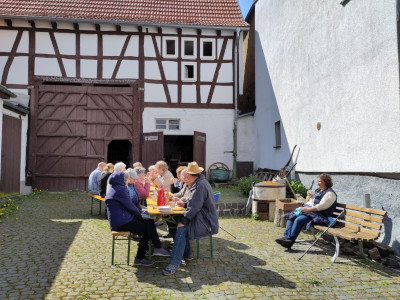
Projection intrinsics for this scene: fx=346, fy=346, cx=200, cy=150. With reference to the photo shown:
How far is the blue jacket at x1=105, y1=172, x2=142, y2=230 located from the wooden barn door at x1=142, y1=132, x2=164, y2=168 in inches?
339

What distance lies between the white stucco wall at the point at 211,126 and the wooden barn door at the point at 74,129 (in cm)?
148

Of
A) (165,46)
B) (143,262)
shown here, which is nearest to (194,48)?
(165,46)

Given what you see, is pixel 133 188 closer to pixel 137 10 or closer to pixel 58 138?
pixel 58 138

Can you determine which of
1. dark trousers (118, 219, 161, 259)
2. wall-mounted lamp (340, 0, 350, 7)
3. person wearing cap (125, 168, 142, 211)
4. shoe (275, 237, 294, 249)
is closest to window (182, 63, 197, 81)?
wall-mounted lamp (340, 0, 350, 7)

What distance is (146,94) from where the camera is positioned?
45.3 ft

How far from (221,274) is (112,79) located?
1092 centimetres

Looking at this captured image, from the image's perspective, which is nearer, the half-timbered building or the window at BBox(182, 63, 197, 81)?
the half-timbered building

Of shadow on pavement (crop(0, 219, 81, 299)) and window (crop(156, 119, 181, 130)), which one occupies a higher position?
window (crop(156, 119, 181, 130))

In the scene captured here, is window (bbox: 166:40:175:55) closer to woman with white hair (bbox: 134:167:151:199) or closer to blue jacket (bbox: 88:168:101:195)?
blue jacket (bbox: 88:168:101:195)

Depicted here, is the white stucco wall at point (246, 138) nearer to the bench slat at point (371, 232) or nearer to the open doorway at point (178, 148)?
the open doorway at point (178, 148)

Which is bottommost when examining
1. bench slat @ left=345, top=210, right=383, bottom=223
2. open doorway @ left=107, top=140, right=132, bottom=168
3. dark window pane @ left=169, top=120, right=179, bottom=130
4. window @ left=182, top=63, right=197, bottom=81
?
bench slat @ left=345, top=210, right=383, bottom=223

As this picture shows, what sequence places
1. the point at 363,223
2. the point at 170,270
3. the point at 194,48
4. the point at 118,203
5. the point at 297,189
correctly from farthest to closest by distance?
the point at 194,48
the point at 297,189
the point at 363,223
the point at 118,203
the point at 170,270

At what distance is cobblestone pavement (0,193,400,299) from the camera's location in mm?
3707

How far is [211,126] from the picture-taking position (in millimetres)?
14078
